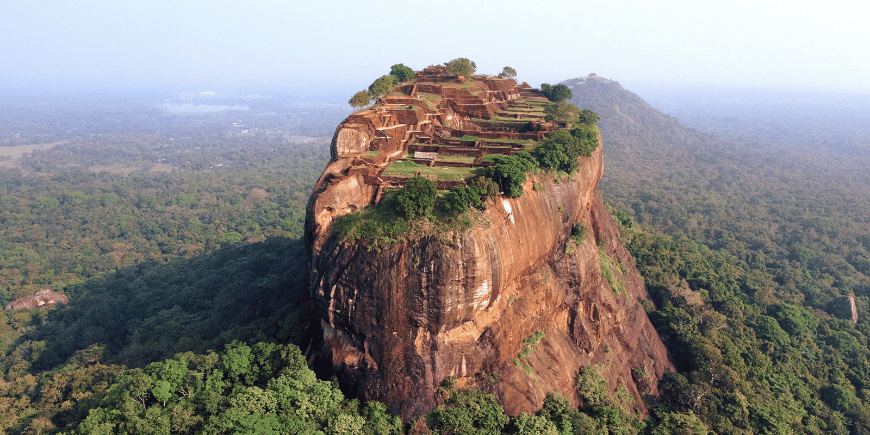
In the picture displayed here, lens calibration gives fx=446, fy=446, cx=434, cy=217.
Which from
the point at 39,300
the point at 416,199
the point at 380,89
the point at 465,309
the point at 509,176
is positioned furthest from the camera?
the point at 39,300

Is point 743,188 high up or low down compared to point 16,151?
down

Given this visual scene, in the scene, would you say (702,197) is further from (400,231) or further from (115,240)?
(115,240)

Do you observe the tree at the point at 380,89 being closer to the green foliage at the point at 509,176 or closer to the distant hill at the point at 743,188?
the green foliage at the point at 509,176

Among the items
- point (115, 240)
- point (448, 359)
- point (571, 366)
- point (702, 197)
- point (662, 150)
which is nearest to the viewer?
point (448, 359)

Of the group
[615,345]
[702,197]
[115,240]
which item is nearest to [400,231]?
[615,345]

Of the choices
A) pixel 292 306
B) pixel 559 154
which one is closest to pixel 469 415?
pixel 292 306

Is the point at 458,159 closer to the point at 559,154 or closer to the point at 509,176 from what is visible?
the point at 509,176

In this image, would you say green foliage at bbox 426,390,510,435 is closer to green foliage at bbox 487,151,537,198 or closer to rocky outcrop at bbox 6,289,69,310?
green foliage at bbox 487,151,537,198
